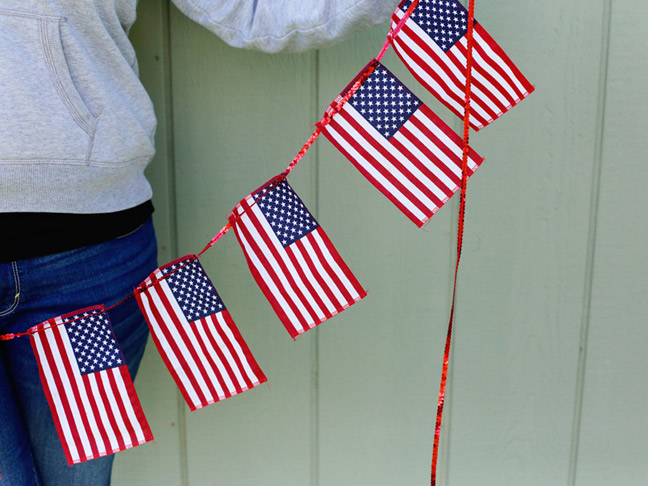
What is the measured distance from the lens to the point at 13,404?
0.90 metres

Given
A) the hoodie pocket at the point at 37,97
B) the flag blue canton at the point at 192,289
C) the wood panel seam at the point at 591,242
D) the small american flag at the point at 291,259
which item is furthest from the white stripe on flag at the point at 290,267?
the wood panel seam at the point at 591,242

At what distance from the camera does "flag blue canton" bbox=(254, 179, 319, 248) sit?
2.96 ft

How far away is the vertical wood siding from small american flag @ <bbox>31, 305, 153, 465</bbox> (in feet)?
1.21

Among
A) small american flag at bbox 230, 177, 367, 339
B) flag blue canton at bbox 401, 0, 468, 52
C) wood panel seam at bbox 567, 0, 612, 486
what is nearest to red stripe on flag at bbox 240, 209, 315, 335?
small american flag at bbox 230, 177, 367, 339

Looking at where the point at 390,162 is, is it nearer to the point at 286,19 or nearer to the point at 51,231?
the point at 286,19

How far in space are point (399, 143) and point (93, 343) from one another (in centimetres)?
50

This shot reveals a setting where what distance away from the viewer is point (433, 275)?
1252mm

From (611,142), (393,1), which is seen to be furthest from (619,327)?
(393,1)

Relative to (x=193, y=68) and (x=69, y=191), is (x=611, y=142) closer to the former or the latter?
(x=193, y=68)

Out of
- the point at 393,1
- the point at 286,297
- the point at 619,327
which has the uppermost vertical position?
the point at 393,1

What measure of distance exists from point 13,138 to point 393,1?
546mm

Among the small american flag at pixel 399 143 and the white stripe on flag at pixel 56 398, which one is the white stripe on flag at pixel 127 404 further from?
the small american flag at pixel 399 143

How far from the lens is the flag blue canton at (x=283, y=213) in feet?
2.96

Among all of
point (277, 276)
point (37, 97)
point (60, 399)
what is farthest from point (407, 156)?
point (60, 399)
